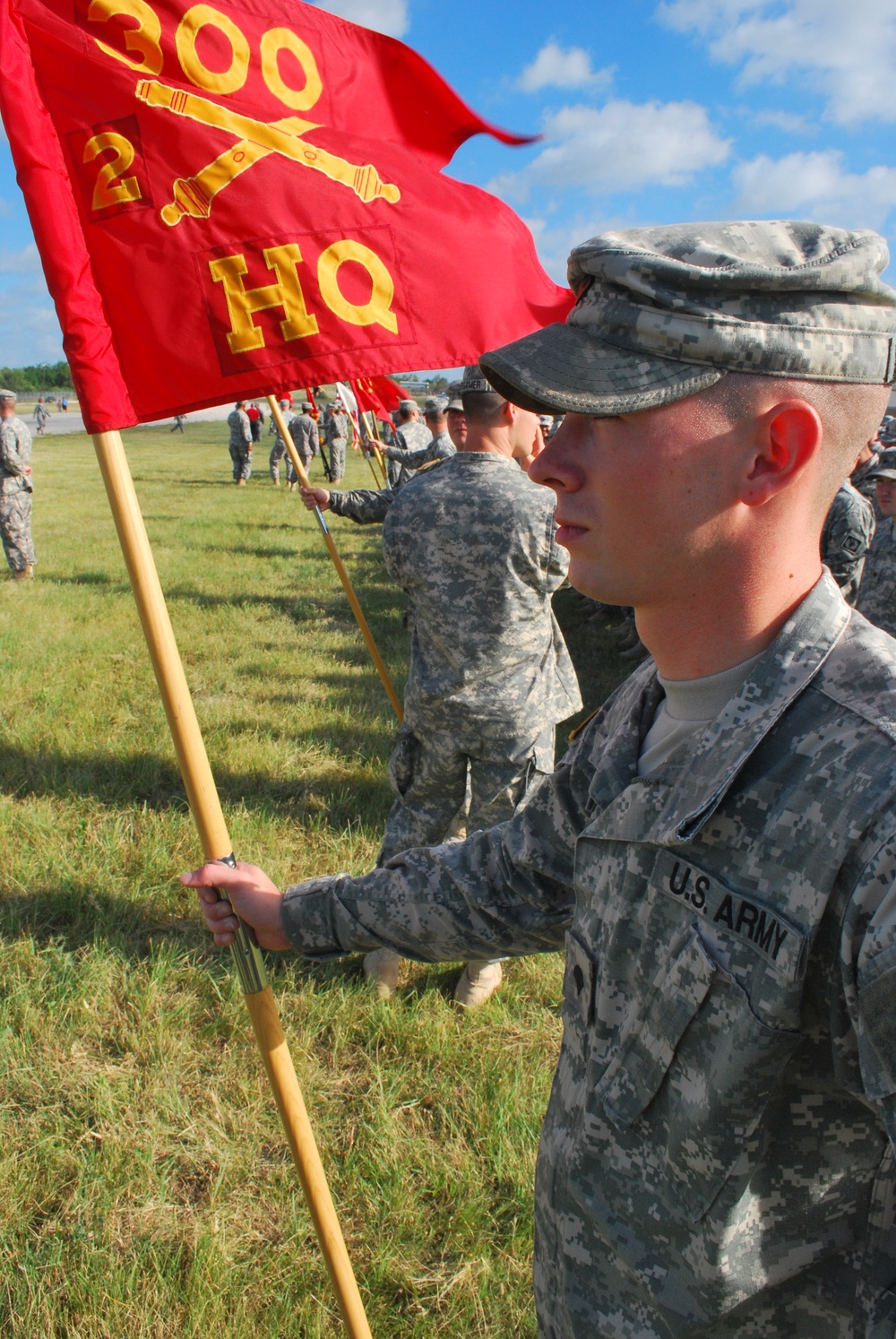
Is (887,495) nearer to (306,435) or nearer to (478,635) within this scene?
(478,635)

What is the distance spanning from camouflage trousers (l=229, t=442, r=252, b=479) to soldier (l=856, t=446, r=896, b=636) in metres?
21.5

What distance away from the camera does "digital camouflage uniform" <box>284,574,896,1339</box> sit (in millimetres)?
920

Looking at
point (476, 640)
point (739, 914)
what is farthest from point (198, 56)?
point (739, 914)

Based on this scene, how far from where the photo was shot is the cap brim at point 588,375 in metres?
1.02

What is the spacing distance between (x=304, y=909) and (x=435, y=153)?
2189 mm

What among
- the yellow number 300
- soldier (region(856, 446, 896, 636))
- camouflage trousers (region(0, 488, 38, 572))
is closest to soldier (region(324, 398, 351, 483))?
camouflage trousers (region(0, 488, 38, 572))

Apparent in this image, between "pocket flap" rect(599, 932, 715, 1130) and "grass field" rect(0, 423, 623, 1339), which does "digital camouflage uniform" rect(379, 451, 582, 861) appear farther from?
"pocket flap" rect(599, 932, 715, 1130)

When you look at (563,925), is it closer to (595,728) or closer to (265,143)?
(595,728)

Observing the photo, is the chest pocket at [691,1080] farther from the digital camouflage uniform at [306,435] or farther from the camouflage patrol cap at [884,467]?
the digital camouflage uniform at [306,435]

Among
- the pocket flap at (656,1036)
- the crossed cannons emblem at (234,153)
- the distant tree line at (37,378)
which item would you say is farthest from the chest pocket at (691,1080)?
the distant tree line at (37,378)

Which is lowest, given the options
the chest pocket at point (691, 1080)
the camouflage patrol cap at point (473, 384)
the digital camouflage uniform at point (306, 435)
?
the digital camouflage uniform at point (306, 435)

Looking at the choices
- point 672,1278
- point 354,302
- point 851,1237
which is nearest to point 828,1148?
point 851,1237

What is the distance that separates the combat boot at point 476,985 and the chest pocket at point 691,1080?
7.91ft

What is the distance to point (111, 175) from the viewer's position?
208 cm
